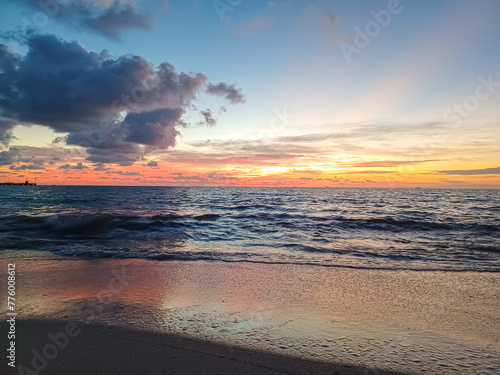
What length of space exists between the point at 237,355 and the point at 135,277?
5928 millimetres

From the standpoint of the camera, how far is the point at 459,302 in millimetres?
7246

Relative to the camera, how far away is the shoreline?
4.20 meters

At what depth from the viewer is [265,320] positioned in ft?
19.5

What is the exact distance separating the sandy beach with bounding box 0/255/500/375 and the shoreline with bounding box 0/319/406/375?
2 cm

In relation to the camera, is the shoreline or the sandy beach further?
the sandy beach

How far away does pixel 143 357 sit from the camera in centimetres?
454

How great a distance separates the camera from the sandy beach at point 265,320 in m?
4.45

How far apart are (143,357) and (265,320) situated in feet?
7.68

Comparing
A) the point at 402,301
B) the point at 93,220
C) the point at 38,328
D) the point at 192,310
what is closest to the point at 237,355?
the point at 192,310

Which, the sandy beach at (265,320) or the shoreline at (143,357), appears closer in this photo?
the shoreline at (143,357)

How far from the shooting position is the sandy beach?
14.6 feet

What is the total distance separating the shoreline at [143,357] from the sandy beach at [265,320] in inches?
0.7

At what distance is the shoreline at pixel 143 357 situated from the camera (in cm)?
420

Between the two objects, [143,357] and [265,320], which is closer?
[143,357]
